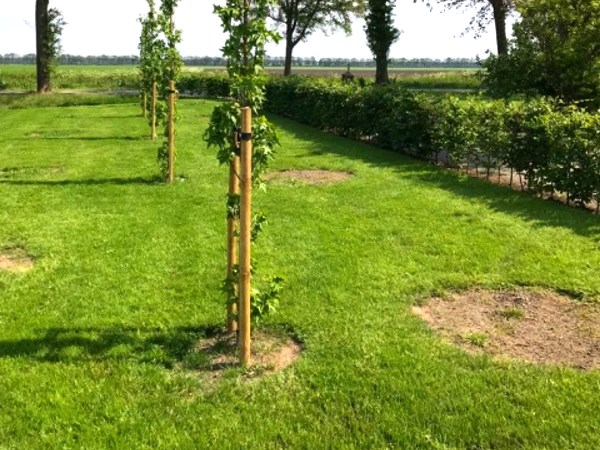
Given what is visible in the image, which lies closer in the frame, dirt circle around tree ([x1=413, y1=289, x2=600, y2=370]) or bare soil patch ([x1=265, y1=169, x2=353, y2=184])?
dirt circle around tree ([x1=413, y1=289, x2=600, y2=370])

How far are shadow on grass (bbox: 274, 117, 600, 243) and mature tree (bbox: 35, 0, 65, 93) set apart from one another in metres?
19.8

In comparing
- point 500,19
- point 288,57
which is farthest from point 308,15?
point 500,19

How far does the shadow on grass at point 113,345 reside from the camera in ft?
13.3

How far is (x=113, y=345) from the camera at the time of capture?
13.9 feet

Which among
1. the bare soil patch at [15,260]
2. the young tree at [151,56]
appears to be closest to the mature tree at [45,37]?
the young tree at [151,56]

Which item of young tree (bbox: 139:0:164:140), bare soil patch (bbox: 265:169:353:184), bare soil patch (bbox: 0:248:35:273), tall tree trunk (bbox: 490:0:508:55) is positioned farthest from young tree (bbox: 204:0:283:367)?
tall tree trunk (bbox: 490:0:508:55)

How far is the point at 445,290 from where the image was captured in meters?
5.34

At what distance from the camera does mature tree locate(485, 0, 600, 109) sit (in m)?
10.9

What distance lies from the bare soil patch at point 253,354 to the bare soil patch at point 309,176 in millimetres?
5880

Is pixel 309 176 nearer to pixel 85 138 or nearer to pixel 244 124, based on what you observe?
pixel 244 124

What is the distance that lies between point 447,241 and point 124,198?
184 inches

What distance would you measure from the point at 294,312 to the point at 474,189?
5.37 m

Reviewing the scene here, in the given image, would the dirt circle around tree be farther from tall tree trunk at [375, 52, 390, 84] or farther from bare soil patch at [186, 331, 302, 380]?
tall tree trunk at [375, 52, 390, 84]

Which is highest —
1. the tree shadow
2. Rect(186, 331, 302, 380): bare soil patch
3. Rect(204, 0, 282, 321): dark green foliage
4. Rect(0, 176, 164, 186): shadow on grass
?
Rect(204, 0, 282, 321): dark green foliage
